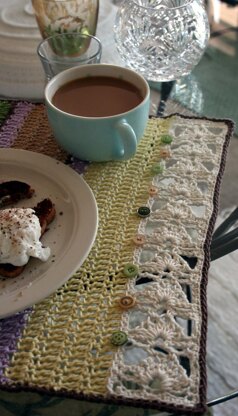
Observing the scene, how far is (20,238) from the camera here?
0.46 m

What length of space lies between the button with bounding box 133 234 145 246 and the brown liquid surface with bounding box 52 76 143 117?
0.45 feet

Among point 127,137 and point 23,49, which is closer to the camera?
point 127,137

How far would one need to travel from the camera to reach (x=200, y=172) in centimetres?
59

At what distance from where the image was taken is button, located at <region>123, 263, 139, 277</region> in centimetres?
48

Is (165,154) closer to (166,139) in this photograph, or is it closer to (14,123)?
(166,139)

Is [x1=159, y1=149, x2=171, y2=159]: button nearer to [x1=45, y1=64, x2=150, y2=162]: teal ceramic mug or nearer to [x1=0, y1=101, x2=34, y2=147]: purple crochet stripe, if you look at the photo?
[x1=45, y1=64, x2=150, y2=162]: teal ceramic mug

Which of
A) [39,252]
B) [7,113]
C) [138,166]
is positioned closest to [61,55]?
[7,113]

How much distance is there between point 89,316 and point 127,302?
1.4 inches

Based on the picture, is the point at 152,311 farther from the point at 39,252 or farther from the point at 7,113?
the point at 7,113

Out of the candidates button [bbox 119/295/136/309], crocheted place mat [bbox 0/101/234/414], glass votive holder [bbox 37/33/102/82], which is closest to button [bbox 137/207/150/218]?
crocheted place mat [bbox 0/101/234/414]

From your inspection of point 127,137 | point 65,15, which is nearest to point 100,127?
point 127,137

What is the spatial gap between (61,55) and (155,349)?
43 centimetres

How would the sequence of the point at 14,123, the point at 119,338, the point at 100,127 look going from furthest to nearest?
the point at 14,123 < the point at 100,127 < the point at 119,338

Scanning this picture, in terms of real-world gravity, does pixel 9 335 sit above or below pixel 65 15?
below
